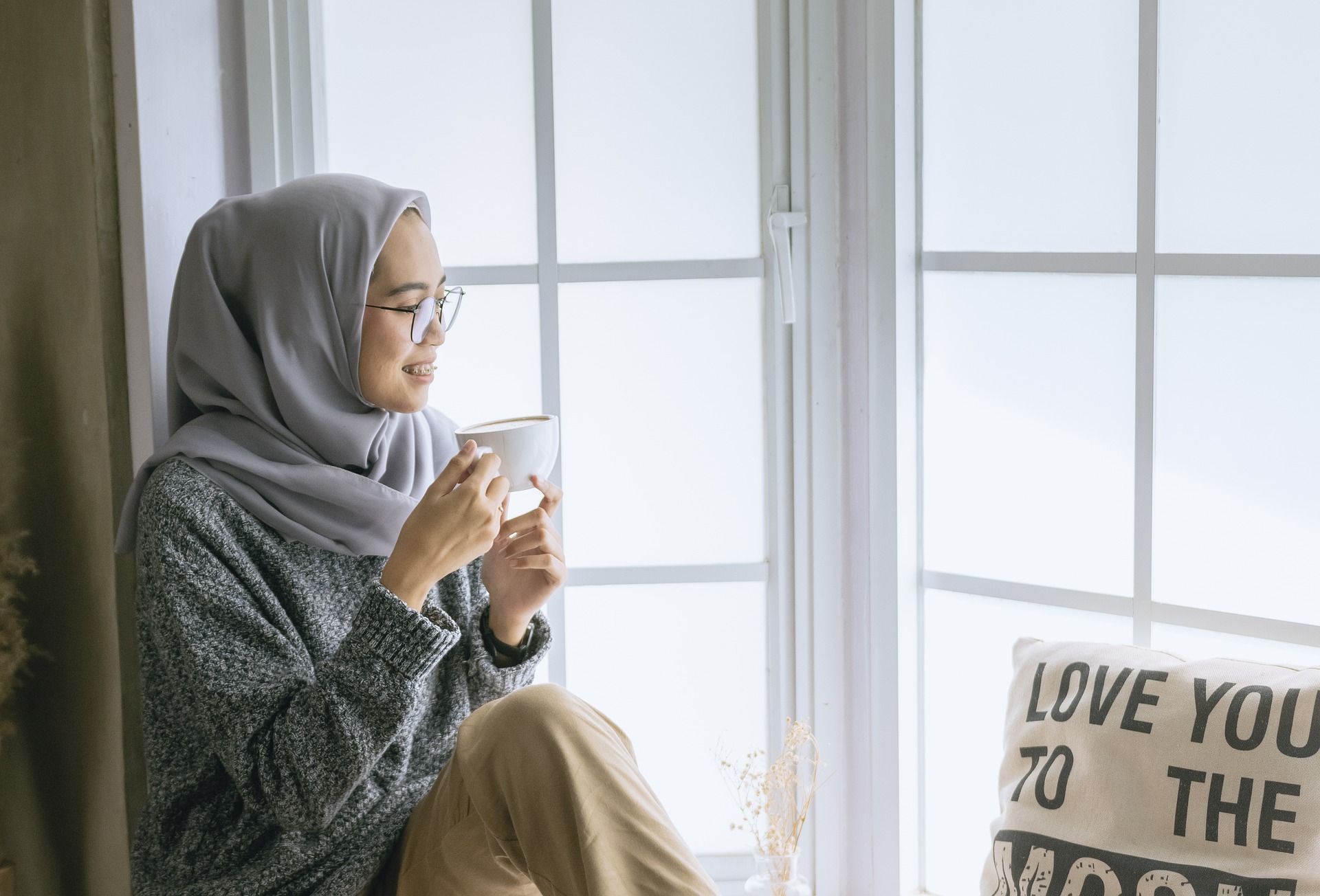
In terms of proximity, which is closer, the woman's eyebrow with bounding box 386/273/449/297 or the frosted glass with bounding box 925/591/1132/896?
the woman's eyebrow with bounding box 386/273/449/297

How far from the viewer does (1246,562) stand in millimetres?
1392

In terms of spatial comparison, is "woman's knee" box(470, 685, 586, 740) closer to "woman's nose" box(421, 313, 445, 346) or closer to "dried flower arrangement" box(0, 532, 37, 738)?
"woman's nose" box(421, 313, 445, 346)

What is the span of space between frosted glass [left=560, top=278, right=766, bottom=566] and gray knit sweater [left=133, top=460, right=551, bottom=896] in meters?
0.43

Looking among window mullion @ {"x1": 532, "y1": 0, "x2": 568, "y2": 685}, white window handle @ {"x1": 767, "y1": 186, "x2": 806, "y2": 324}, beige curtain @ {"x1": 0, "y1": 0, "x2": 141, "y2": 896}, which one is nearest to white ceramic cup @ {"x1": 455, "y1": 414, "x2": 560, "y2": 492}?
window mullion @ {"x1": 532, "y1": 0, "x2": 568, "y2": 685}

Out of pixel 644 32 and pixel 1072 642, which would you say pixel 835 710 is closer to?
Result: pixel 1072 642

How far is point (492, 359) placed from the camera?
171 cm

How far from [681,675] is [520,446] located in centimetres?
64

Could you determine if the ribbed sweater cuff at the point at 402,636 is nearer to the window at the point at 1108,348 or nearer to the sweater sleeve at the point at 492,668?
the sweater sleeve at the point at 492,668

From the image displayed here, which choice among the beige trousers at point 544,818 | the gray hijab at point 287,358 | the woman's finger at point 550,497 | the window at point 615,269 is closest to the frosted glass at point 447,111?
→ the window at point 615,269

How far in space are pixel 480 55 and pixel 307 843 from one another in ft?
3.66

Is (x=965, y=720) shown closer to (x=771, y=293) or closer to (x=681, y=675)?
(x=681, y=675)

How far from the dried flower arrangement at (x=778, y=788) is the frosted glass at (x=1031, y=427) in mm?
347

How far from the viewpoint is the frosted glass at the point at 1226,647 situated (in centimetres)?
136

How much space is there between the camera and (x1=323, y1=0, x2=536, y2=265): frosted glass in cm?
165
